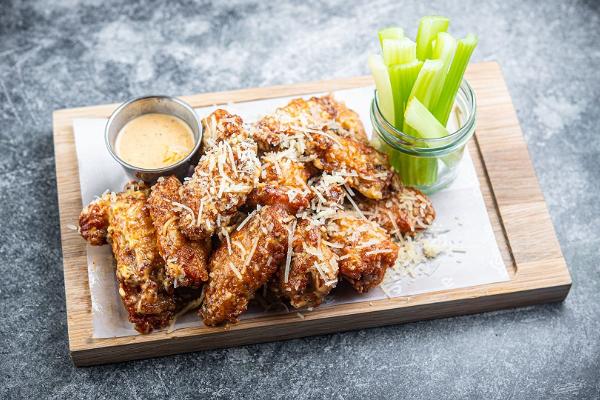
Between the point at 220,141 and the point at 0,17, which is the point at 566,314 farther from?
the point at 0,17

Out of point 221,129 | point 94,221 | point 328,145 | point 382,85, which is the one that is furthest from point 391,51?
point 94,221

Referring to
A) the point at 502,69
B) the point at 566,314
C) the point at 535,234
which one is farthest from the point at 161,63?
the point at 566,314

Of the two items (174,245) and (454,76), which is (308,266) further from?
(454,76)

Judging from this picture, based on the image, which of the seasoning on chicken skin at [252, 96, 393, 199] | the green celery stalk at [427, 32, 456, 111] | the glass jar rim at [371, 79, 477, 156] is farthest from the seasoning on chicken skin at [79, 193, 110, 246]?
the green celery stalk at [427, 32, 456, 111]

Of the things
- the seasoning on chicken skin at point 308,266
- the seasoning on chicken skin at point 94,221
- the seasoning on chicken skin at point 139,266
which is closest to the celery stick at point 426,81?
the seasoning on chicken skin at point 308,266

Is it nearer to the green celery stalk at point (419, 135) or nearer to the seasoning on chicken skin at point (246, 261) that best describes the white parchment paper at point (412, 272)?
the green celery stalk at point (419, 135)

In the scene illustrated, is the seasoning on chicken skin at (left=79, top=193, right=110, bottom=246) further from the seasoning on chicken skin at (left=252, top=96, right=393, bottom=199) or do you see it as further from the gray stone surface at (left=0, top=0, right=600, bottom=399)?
the seasoning on chicken skin at (left=252, top=96, right=393, bottom=199)
